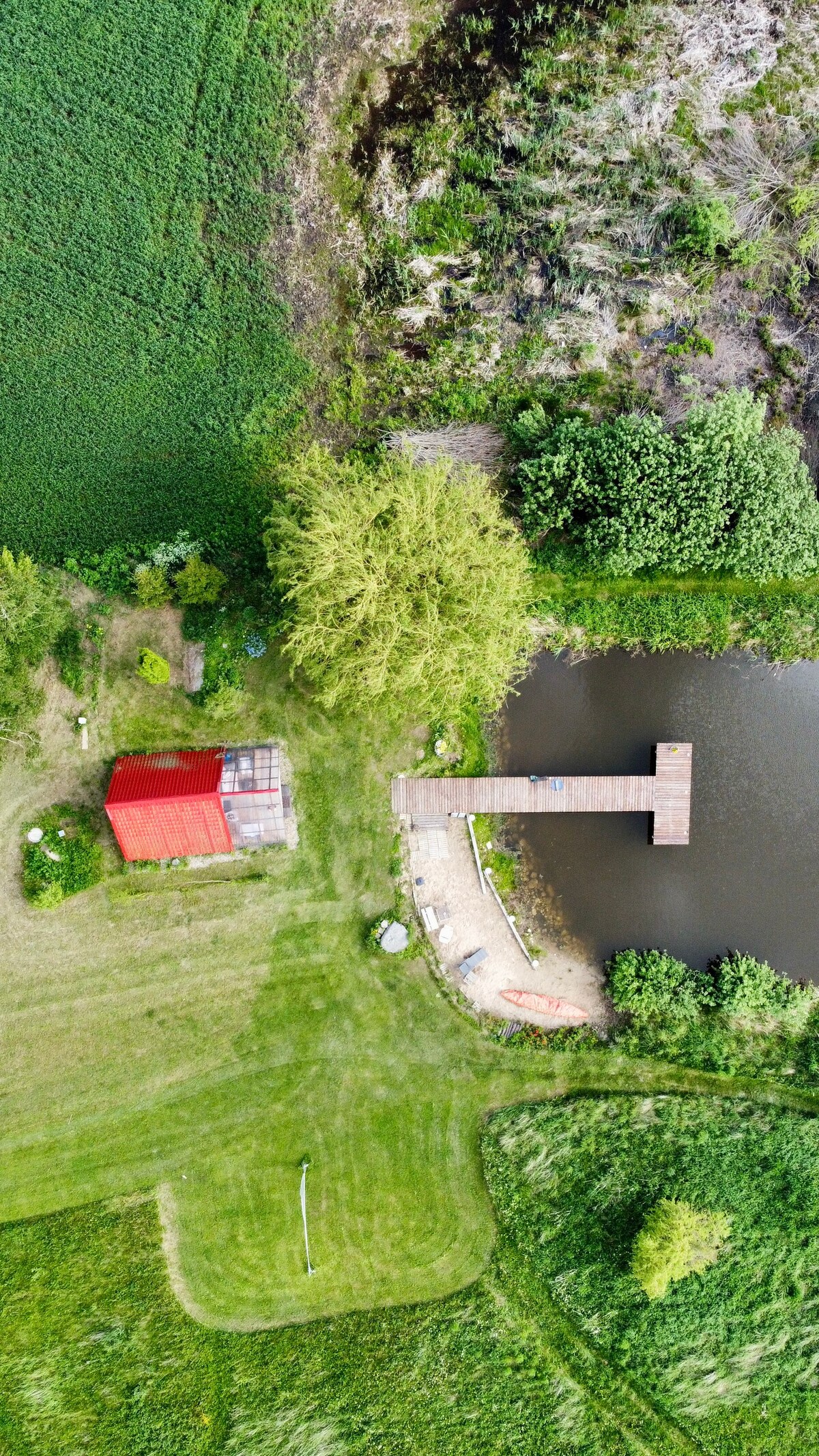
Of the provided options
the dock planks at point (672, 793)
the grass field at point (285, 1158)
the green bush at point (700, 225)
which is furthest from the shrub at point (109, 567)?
the green bush at point (700, 225)

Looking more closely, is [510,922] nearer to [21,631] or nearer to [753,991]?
[753,991]

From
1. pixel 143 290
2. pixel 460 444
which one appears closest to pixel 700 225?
pixel 460 444

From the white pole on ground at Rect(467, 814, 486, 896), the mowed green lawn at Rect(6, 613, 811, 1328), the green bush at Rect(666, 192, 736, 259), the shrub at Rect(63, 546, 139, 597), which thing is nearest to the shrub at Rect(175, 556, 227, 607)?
the shrub at Rect(63, 546, 139, 597)

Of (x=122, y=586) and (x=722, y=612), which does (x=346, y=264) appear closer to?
(x=122, y=586)

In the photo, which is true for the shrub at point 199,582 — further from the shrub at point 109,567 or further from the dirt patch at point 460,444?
the dirt patch at point 460,444

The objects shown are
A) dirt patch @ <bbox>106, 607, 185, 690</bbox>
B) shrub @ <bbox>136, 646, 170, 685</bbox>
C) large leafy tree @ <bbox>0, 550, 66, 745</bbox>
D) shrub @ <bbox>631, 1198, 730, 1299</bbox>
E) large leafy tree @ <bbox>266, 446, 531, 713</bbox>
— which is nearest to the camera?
large leafy tree @ <bbox>266, 446, 531, 713</bbox>

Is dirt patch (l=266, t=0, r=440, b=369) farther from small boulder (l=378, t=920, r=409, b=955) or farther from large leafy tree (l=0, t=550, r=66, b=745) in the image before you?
small boulder (l=378, t=920, r=409, b=955)
